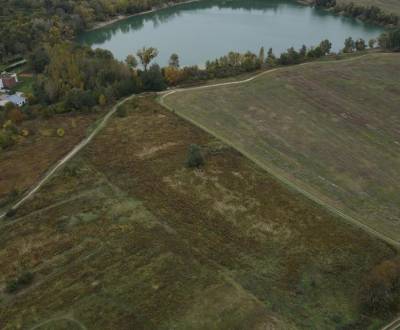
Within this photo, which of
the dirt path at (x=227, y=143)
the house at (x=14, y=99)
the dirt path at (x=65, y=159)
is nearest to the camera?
the dirt path at (x=227, y=143)

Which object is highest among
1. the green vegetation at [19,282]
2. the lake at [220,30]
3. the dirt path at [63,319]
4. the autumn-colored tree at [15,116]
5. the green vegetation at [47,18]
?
the green vegetation at [47,18]

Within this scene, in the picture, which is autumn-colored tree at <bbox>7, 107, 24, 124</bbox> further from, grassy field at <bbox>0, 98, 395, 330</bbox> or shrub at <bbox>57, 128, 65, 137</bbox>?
grassy field at <bbox>0, 98, 395, 330</bbox>

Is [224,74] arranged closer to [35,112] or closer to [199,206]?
[35,112]

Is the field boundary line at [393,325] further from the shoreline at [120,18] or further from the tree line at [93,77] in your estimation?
the shoreline at [120,18]

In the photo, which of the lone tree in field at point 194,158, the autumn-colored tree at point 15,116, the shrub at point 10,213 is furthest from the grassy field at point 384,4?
the shrub at point 10,213

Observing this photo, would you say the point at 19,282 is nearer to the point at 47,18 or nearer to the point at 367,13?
the point at 47,18

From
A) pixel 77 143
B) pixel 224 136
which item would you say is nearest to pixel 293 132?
pixel 224 136

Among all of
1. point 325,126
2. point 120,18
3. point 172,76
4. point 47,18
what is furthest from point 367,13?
point 47,18
